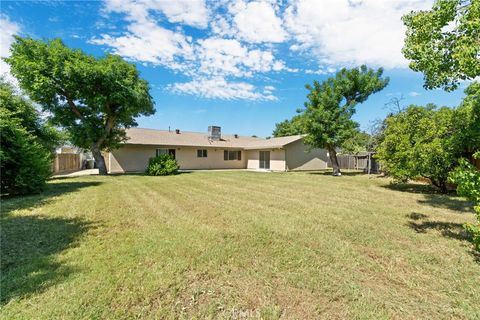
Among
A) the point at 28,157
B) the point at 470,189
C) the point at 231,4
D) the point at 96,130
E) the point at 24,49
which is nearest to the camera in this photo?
the point at 470,189

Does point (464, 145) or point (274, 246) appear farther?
point (464, 145)

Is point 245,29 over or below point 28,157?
over

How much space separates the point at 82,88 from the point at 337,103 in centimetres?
1846

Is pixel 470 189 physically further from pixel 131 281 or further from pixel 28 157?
pixel 28 157

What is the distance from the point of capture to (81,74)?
47.3ft

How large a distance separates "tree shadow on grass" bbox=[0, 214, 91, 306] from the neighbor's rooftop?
1648 cm

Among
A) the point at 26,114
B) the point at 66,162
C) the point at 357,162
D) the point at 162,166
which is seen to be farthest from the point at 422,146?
the point at 66,162

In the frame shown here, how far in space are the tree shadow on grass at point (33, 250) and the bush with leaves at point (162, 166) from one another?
1156 cm

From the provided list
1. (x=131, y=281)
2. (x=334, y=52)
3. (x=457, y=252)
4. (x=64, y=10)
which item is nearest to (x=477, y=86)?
(x=457, y=252)

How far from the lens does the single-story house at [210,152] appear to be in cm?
2141

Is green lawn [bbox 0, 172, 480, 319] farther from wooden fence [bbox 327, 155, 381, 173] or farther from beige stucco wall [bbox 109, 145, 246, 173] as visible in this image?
beige stucco wall [bbox 109, 145, 246, 173]

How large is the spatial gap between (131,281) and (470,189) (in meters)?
5.08

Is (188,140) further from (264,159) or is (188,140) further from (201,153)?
(264,159)

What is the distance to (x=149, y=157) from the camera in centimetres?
2219
